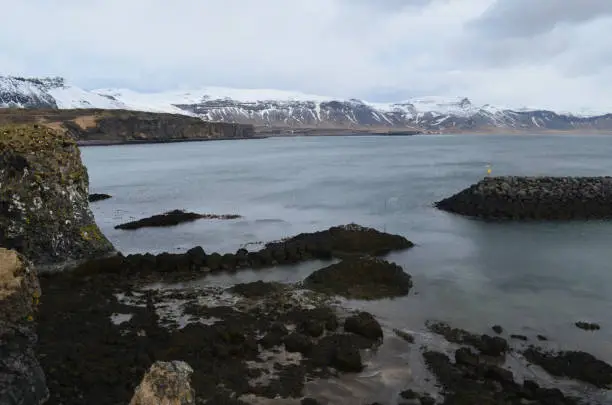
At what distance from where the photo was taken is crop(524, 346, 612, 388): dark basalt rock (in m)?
13.3

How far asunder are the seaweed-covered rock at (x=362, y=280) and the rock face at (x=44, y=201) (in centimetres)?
1057

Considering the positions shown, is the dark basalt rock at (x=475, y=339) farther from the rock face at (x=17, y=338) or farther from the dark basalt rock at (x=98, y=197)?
the dark basalt rock at (x=98, y=197)

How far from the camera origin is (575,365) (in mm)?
14000

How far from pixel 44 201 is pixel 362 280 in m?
14.0

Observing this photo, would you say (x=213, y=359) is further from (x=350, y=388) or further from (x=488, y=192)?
(x=488, y=192)

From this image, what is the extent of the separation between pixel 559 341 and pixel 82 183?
21.1 metres

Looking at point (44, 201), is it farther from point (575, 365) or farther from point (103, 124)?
point (103, 124)

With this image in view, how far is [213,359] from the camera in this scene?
1390 centimetres

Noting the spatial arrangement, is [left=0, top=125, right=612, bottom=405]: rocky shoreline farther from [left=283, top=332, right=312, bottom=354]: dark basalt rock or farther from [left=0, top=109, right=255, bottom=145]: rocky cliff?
[left=0, top=109, right=255, bottom=145]: rocky cliff

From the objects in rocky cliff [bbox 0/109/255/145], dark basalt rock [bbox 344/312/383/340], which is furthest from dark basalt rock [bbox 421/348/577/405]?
rocky cliff [bbox 0/109/255/145]

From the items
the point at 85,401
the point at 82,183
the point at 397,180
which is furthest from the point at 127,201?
the point at 85,401

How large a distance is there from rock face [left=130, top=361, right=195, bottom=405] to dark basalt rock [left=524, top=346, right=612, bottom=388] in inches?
405

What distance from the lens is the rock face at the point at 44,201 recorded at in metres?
21.3

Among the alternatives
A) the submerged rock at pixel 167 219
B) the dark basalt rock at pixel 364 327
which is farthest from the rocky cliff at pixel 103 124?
the dark basalt rock at pixel 364 327
